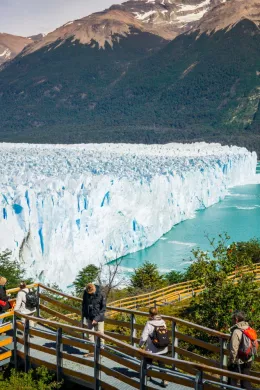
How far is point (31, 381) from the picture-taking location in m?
4.59

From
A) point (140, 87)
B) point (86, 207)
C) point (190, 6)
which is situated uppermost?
point (190, 6)

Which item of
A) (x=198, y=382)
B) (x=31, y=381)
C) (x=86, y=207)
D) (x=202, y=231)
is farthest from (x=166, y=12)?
(x=198, y=382)

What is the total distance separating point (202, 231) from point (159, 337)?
21.1 meters

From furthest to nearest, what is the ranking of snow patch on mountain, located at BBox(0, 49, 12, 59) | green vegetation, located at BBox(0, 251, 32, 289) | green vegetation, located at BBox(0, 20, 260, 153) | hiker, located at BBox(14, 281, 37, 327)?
snow patch on mountain, located at BBox(0, 49, 12, 59) → green vegetation, located at BBox(0, 20, 260, 153) → green vegetation, located at BBox(0, 251, 32, 289) → hiker, located at BBox(14, 281, 37, 327)

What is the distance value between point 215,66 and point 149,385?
9843cm

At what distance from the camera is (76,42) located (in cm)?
12950

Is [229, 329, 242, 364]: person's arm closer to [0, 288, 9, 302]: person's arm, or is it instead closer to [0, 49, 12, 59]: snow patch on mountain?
[0, 288, 9, 302]: person's arm

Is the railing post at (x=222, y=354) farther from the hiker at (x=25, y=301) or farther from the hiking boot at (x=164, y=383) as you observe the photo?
the hiker at (x=25, y=301)

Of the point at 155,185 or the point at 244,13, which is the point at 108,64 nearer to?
the point at 244,13

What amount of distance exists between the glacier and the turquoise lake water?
1.39ft

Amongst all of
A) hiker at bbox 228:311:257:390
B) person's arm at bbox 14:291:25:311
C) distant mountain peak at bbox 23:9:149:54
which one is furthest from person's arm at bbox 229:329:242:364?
distant mountain peak at bbox 23:9:149:54

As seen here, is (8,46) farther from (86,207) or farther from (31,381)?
(31,381)

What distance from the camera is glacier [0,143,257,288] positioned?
15.6 m

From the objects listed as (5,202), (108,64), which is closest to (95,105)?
(108,64)
